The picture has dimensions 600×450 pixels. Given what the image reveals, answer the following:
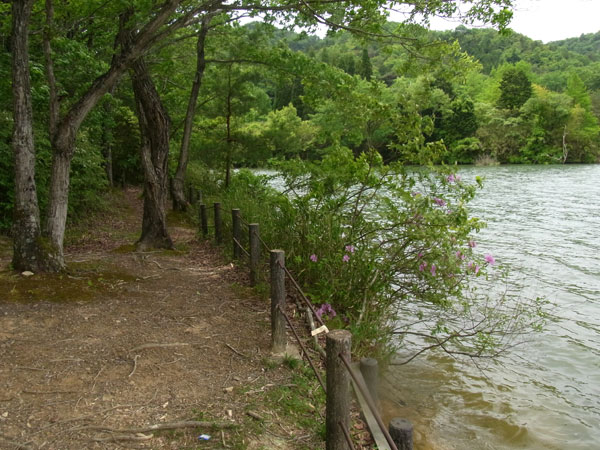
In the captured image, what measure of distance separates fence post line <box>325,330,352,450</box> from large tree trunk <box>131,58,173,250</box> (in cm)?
586

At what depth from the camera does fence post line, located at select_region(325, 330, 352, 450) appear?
86.1 inches

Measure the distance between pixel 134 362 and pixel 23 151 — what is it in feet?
9.60

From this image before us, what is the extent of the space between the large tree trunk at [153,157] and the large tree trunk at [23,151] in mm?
2287

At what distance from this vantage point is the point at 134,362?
358 centimetres

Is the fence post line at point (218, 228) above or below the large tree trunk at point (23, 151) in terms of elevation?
below

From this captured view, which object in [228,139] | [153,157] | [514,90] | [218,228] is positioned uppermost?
[514,90]

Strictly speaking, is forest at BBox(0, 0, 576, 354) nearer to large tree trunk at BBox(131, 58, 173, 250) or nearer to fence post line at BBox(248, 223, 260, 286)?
large tree trunk at BBox(131, 58, 173, 250)

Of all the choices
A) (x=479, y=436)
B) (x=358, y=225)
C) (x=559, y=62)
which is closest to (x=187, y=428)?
(x=479, y=436)

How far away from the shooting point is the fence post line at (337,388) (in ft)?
7.18

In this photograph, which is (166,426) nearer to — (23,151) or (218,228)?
(23,151)

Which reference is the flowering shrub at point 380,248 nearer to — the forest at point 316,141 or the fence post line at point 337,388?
the forest at point 316,141

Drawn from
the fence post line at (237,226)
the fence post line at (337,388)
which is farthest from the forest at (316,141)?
the fence post line at (337,388)

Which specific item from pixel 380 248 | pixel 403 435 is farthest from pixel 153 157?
pixel 403 435

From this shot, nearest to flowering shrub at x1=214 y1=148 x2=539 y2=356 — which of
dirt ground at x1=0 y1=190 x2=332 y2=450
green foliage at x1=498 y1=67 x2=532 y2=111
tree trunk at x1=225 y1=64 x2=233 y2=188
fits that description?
dirt ground at x1=0 y1=190 x2=332 y2=450
